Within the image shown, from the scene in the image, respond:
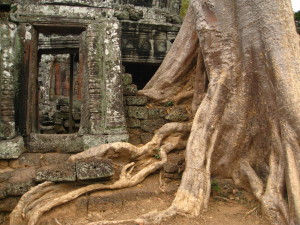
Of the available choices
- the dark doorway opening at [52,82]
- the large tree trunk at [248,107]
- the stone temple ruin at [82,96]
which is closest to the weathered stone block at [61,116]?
the dark doorway opening at [52,82]

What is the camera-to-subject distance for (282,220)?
275 centimetres

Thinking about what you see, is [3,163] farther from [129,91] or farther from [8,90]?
[129,91]

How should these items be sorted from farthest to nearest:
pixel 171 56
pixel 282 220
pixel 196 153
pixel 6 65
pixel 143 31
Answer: pixel 143 31 → pixel 171 56 → pixel 6 65 → pixel 196 153 → pixel 282 220

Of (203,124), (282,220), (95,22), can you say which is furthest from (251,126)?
(95,22)

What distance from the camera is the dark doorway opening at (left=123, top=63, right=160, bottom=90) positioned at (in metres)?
7.24

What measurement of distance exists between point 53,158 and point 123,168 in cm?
93

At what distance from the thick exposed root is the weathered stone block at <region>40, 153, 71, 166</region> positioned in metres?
0.31

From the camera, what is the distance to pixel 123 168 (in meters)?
3.43

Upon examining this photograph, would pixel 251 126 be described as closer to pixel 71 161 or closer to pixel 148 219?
pixel 148 219

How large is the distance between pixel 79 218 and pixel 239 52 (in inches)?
90.5

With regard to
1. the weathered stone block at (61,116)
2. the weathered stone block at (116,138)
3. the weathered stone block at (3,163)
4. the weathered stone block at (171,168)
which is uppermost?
the weathered stone block at (61,116)

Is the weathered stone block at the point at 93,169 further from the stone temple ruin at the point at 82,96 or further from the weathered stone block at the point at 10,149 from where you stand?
the weathered stone block at the point at 10,149

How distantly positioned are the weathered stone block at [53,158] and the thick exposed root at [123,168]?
0.31 meters

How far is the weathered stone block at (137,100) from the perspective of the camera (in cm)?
428
